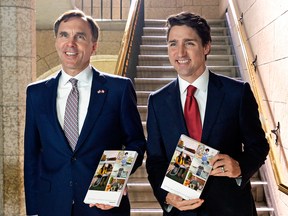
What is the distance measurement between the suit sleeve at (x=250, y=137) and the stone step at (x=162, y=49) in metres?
5.64

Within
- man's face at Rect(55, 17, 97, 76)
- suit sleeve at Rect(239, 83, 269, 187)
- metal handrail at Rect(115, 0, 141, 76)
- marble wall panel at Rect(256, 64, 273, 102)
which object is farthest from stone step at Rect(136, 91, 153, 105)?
suit sleeve at Rect(239, 83, 269, 187)

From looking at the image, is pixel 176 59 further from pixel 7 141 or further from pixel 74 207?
pixel 7 141

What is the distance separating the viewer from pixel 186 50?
1.78 m

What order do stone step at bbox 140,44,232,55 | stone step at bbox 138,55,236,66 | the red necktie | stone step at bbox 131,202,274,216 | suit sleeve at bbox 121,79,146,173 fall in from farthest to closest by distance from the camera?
stone step at bbox 140,44,232,55 → stone step at bbox 138,55,236,66 → stone step at bbox 131,202,274,216 → suit sleeve at bbox 121,79,146,173 → the red necktie

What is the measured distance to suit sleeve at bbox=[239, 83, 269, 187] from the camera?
5.56 ft

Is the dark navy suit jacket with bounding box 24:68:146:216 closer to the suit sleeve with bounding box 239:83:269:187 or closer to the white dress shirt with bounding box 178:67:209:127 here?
the white dress shirt with bounding box 178:67:209:127

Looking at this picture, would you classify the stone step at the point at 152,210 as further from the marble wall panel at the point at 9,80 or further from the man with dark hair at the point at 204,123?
the man with dark hair at the point at 204,123

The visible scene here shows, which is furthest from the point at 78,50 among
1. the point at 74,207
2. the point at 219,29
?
the point at 219,29

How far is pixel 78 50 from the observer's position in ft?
6.49

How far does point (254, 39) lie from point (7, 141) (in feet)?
13.2

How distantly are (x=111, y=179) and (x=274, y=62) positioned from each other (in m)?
3.13

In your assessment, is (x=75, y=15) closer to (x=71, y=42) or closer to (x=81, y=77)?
(x=71, y=42)

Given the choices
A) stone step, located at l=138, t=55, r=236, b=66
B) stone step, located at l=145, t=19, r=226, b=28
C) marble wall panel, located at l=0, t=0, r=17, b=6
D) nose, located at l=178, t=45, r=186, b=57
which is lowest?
nose, located at l=178, t=45, r=186, b=57

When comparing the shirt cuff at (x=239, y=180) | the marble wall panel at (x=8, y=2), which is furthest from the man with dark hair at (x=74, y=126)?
the marble wall panel at (x=8, y=2)
